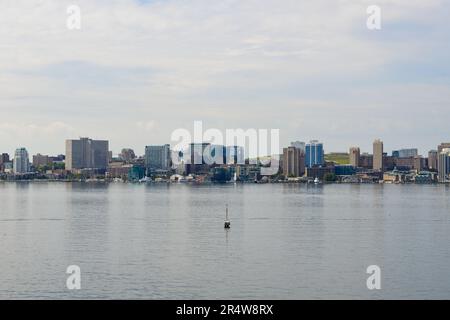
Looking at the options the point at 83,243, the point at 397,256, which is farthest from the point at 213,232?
the point at 397,256

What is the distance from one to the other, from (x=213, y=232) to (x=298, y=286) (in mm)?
24194

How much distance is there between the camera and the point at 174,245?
48.0 m
